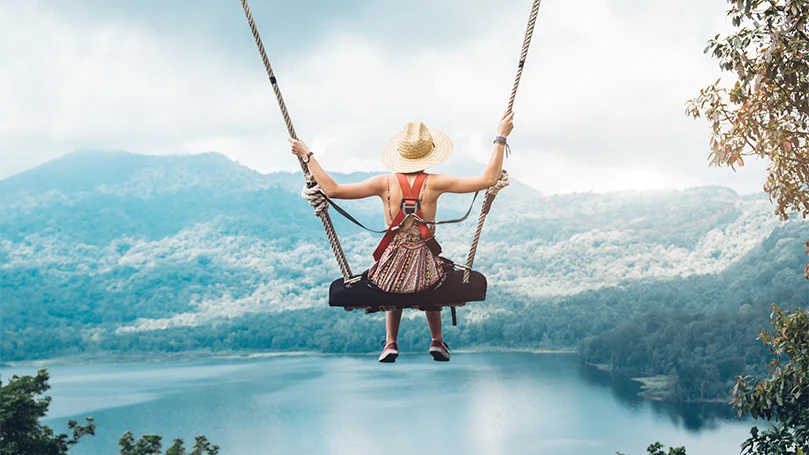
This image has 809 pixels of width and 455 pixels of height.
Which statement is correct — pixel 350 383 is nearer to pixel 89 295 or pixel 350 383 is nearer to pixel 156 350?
pixel 156 350

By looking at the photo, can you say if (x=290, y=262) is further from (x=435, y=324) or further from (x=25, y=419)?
(x=435, y=324)

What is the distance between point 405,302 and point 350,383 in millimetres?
63906

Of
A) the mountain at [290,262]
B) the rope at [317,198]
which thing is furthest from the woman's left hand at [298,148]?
the mountain at [290,262]

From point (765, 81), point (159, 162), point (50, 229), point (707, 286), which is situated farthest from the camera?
point (159, 162)

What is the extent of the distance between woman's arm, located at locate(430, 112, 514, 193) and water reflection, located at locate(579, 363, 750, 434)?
46749 millimetres

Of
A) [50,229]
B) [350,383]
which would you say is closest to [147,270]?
[50,229]

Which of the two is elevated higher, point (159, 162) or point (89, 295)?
point (159, 162)

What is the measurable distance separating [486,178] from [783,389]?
198 inches

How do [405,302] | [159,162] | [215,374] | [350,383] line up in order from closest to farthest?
[405,302]
[350,383]
[215,374]
[159,162]

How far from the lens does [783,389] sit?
7.79 m

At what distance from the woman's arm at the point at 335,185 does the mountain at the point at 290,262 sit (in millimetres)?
58223

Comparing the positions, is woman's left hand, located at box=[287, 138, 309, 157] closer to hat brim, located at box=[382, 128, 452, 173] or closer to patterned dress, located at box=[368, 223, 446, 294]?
hat brim, located at box=[382, 128, 452, 173]

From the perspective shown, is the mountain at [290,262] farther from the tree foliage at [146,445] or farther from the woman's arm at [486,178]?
the woman's arm at [486,178]

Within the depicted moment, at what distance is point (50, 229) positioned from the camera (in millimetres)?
114312
